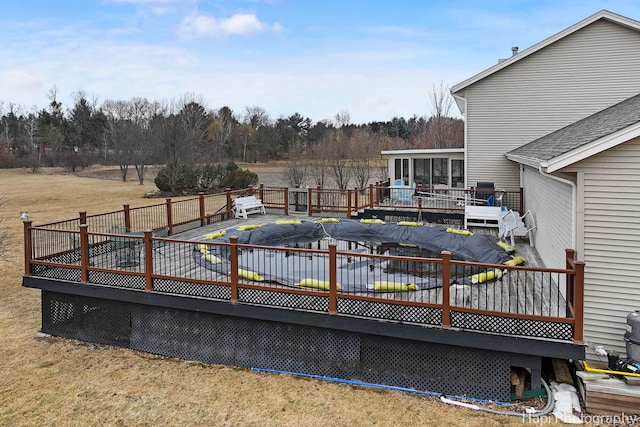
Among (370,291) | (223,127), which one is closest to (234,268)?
(370,291)

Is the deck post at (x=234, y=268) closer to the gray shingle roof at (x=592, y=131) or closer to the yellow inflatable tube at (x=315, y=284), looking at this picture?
the yellow inflatable tube at (x=315, y=284)

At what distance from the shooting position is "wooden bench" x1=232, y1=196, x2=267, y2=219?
45.6 ft

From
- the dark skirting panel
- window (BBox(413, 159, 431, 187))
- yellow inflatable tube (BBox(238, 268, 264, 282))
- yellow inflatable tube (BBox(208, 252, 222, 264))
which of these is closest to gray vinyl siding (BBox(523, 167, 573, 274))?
the dark skirting panel

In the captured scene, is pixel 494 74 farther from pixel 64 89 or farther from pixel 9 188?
pixel 64 89

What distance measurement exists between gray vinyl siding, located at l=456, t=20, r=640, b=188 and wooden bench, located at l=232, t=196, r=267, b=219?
709 cm

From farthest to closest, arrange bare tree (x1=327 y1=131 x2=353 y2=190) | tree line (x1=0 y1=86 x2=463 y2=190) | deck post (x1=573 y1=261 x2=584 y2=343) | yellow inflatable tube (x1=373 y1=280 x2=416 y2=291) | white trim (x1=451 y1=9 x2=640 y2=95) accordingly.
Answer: tree line (x1=0 y1=86 x2=463 y2=190), bare tree (x1=327 y1=131 x2=353 y2=190), white trim (x1=451 y1=9 x2=640 y2=95), yellow inflatable tube (x1=373 y1=280 x2=416 y2=291), deck post (x1=573 y1=261 x2=584 y2=343)

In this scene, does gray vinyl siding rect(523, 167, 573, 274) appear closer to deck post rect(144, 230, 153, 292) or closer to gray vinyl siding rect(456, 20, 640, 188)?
gray vinyl siding rect(456, 20, 640, 188)

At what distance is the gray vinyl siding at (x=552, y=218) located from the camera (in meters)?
6.34

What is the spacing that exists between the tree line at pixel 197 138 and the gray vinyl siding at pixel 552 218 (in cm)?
2153

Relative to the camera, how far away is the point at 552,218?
7.47 meters

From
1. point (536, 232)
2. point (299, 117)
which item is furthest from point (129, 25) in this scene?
point (299, 117)

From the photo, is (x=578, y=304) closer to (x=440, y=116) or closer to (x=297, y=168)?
(x=297, y=168)

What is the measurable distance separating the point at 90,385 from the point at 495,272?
19.3ft

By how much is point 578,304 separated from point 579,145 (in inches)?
78.3
